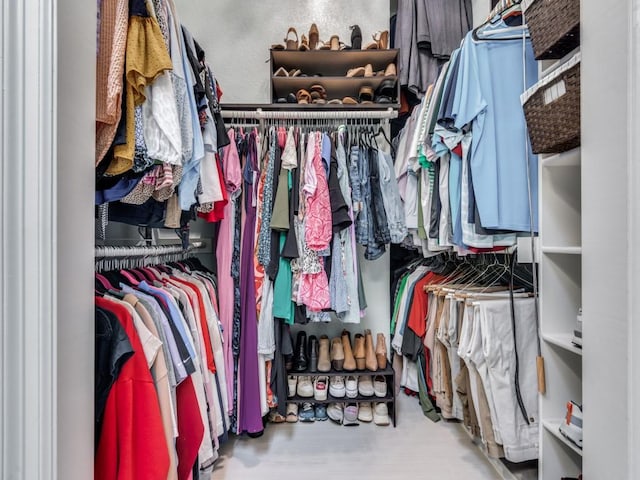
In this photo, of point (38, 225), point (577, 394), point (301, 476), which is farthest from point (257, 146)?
point (577, 394)

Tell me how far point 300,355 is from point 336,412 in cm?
38

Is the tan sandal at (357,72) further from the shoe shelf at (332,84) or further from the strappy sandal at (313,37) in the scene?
the strappy sandal at (313,37)

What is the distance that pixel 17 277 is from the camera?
0.49 meters

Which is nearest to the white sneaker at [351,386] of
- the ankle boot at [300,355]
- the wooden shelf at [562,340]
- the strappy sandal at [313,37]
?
the ankle boot at [300,355]

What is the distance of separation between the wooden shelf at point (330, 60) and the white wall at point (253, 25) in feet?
0.80

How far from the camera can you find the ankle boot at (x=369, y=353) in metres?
2.01

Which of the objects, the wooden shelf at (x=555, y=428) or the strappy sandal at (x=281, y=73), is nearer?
the wooden shelf at (x=555, y=428)

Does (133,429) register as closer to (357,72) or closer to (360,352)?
(360,352)

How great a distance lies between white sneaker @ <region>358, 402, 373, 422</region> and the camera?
201cm

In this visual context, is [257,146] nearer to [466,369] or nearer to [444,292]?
[444,292]

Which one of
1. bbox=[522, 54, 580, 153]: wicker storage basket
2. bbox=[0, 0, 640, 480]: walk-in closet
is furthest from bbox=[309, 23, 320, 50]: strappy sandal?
bbox=[522, 54, 580, 153]: wicker storage basket

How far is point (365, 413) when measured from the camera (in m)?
2.03

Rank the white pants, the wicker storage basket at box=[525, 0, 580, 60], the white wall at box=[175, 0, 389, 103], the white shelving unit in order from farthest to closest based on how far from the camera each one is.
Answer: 1. the white wall at box=[175, 0, 389, 103]
2. the white pants
3. the white shelving unit
4. the wicker storage basket at box=[525, 0, 580, 60]

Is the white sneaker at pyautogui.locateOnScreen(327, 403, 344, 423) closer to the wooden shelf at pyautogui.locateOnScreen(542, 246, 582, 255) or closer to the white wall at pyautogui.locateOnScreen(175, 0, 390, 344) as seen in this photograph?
the white wall at pyautogui.locateOnScreen(175, 0, 390, 344)
